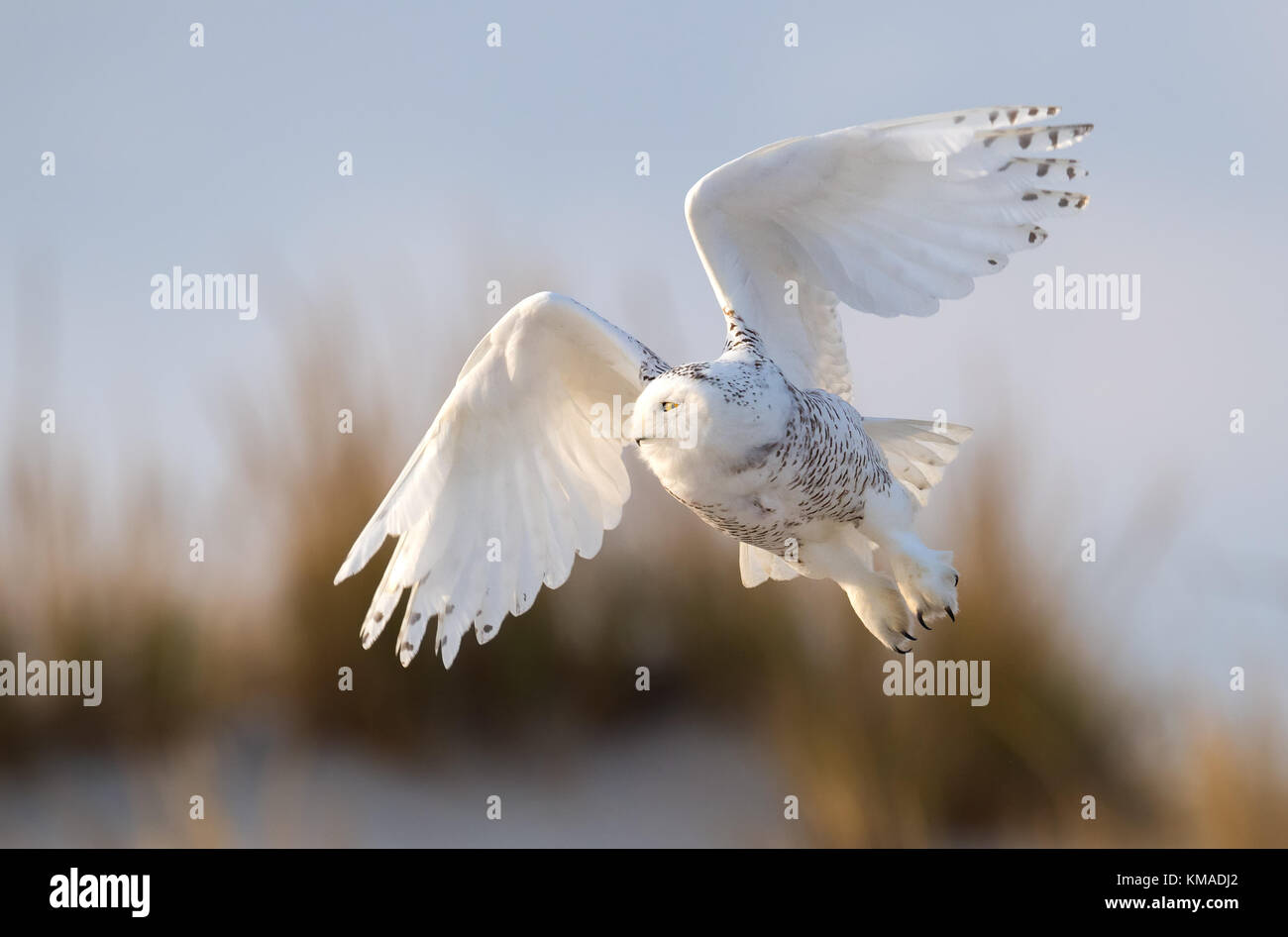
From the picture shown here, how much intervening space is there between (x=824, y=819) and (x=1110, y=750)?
1.15 metres

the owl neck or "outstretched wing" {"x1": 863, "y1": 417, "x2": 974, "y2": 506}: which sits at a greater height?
the owl neck

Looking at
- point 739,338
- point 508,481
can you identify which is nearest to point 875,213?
point 739,338

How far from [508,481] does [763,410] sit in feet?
2.49

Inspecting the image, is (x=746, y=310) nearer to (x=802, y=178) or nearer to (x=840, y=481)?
(x=802, y=178)

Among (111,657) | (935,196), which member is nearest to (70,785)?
(111,657)

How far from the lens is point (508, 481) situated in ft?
7.24

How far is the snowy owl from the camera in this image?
5.56 feet

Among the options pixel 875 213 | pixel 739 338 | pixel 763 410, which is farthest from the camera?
pixel 875 213

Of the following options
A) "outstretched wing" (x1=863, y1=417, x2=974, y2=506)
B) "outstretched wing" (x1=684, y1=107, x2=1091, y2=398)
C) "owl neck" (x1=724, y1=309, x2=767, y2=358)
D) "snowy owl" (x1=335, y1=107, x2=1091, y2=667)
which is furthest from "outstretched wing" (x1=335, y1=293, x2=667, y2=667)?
"outstretched wing" (x1=863, y1=417, x2=974, y2=506)

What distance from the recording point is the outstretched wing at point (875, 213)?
1.85 m

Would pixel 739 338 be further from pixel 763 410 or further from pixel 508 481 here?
pixel 508 481

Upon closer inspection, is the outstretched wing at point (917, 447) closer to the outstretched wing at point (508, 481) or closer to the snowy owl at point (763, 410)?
the snowy owl at point (763, 410)

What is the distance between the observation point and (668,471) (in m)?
1.64

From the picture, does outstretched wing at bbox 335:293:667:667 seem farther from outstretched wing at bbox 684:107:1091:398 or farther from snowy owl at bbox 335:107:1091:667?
outstretched wing at bbox 684:107:1091:398
